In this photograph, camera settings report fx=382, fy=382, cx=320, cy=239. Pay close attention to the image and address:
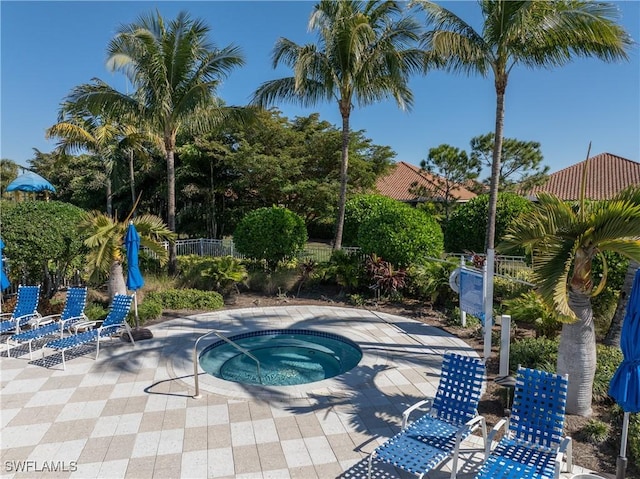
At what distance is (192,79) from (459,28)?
9189 millimetres

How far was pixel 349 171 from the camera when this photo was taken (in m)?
25.4

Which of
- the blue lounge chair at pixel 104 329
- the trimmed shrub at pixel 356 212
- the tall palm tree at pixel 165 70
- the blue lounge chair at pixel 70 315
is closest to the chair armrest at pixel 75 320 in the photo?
the blue lounge chair at pixel 70 315

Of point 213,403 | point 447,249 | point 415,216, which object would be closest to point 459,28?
point 415,216

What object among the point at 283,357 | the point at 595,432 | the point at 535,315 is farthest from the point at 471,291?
the point at 283,357

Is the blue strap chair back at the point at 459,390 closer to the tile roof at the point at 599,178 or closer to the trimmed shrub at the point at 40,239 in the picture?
the trimmed shrub at the point at 40,239

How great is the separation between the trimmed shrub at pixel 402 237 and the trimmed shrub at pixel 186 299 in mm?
5387

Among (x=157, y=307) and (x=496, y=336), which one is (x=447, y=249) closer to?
(x=496, y=336)

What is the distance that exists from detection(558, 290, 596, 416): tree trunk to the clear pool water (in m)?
4.05

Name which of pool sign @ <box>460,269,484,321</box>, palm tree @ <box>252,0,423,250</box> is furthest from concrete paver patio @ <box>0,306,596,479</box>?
palm tree @ <box>252,0,423,250</box>

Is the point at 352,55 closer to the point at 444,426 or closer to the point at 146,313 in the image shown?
the point at 146,313

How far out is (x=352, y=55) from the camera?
44.0 ft

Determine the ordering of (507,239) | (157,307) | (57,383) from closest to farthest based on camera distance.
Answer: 1. (507,239)
2. (57,383)
3. (157,307)

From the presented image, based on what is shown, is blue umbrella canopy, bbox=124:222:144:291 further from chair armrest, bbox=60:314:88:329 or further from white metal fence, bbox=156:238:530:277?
white metal fence, bbox=156:238:530:277

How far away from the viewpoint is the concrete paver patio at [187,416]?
459 cm
